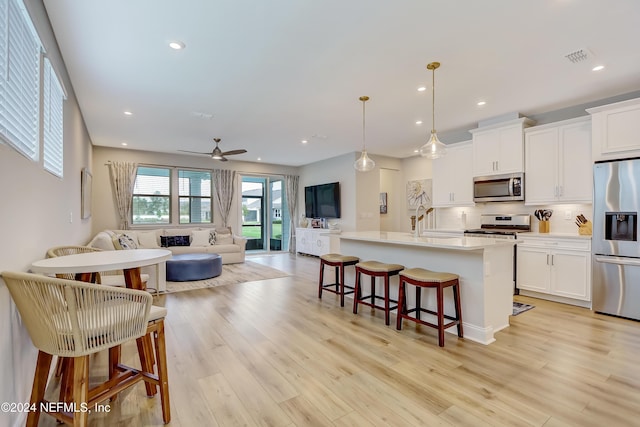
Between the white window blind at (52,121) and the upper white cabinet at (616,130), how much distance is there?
5746mm

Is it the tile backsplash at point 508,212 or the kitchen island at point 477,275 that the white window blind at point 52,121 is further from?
the tile backsplash at point 508,212

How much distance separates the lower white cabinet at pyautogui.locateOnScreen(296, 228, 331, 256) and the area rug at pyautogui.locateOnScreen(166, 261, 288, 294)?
5.91 ft

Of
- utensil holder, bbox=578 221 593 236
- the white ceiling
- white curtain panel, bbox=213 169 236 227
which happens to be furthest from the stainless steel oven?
white curtain panel, bbox=213 169 236 227

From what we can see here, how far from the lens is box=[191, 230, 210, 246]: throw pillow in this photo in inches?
276

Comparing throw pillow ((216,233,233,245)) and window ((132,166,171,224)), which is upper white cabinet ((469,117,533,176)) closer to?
throw pillow ((216,233,233,245))

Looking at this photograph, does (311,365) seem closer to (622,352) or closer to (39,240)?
(39,240)

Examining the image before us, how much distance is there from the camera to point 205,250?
6805 millimetres

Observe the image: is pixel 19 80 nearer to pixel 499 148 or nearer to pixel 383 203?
pixel 499 148

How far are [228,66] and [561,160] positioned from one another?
4563 mm

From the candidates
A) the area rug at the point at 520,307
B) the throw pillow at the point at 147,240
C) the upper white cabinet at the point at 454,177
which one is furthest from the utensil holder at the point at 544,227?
the throw pillow at the point at 147,240

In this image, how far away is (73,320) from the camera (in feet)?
4.57

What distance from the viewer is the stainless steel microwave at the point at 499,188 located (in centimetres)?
454

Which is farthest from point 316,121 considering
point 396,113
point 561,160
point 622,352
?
point 622,352

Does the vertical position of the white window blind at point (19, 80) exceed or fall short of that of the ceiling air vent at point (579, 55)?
it falls short
